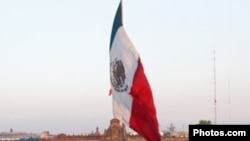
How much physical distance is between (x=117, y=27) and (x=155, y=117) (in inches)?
139

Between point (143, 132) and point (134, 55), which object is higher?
point (134, 55)

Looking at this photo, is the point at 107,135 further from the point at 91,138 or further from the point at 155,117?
the point at 155,117

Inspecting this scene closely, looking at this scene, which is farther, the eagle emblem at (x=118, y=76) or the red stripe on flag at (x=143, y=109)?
the eagle emblem at (x=118, y=76)

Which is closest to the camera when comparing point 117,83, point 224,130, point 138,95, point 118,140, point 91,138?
point 224,130

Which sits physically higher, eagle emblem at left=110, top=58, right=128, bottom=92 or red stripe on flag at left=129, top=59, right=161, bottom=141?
eagle emblem at left=110, top=58, right=128, bottom=92

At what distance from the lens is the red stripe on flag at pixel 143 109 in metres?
16.0

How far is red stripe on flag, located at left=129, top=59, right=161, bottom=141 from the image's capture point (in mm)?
16000

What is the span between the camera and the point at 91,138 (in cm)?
11806

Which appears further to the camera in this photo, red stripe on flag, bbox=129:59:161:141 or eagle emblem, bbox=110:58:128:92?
eagle emblem, bbox=110:58:128:92

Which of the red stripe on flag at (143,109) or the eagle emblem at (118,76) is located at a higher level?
the eagle emblem at (118,76)

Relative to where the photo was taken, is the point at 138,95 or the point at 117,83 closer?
the point at 138,95

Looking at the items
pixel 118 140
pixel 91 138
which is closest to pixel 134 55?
pixel 118 140

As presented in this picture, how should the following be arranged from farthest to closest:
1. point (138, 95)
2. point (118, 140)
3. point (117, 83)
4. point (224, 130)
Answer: point (118, 140) < point (117, 83) < point (138, 95) < point (224, 130)

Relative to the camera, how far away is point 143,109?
1617cm
